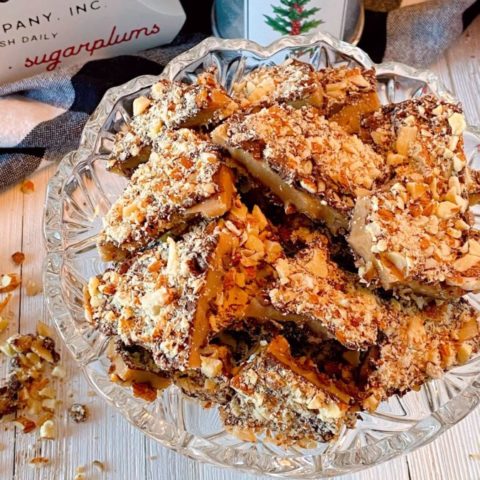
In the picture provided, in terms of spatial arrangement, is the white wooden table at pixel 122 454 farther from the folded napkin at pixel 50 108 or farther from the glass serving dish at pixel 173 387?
the folded napkin at pixel 50 108

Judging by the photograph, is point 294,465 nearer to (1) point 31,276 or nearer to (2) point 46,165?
(1) point 31,276

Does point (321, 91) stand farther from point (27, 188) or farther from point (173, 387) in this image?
point (27, 188)

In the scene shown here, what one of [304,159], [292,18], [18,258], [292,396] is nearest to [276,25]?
[292,18]

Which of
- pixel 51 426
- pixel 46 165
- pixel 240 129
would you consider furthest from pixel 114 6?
pixel 51 426

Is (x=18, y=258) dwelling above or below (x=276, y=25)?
below

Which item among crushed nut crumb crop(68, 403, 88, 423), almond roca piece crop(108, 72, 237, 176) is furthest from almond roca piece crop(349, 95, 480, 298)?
crushed nut crumb crop(68, 403, 88, 423)

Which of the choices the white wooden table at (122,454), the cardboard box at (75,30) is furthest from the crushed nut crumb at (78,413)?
the cardboard box at (75,30)
